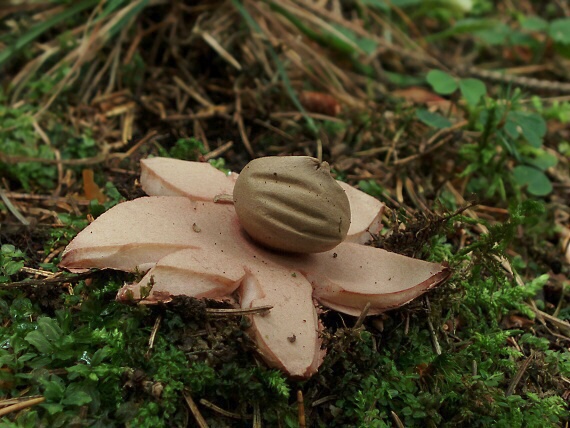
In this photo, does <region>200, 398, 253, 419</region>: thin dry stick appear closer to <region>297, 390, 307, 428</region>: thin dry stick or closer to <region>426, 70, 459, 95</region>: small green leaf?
<region>297, 390, 307, 428</region>: thin dry stick

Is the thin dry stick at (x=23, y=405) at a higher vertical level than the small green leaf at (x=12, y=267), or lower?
lower

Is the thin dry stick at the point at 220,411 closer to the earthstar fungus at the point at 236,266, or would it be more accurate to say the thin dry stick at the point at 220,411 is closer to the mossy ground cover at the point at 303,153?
the mossy ground cover at the point at 303,153

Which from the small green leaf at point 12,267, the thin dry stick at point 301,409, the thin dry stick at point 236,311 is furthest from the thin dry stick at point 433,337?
the small green leaf at point 12,267

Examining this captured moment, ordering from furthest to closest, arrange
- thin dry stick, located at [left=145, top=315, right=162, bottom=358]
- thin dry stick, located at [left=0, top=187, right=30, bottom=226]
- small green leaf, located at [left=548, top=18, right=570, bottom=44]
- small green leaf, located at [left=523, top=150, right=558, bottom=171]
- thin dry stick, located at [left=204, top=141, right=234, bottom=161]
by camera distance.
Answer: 1. small green leaf, located at [left=548, top=18, right=570, bottom=44]
2. small green leaf, located at [left=523, top=150, right=558, bottom=171]
3. thin dry stick, located at [left=204, top=141, right=234, bottom=161]
4. thin dry stick, located at [left=0, top=187, right=30, bottom=226]
5. thin dry stick, located at [left=145, top=315, right=162, bottom=358]

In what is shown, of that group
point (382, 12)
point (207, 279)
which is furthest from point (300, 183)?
point (382, 12)

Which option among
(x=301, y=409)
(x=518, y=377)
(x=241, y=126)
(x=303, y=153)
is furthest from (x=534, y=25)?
(x=301, y=409)

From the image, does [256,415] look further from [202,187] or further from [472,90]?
[472,90]

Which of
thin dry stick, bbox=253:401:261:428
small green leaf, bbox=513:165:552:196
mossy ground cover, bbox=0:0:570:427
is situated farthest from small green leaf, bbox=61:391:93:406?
→ small green leaf, bbox=513:165:552:196
